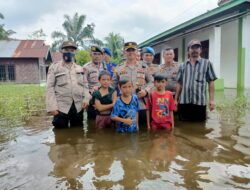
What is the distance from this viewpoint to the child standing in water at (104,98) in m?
4.87

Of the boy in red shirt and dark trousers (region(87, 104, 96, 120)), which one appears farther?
dark trousers (region(87, 104, 96, 120))

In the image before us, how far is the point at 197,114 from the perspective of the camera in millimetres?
5629

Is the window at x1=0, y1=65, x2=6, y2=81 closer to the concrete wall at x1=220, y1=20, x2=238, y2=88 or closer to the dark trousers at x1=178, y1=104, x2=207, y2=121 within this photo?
the concrete wall at x1=220, y1=20, x2=238, y2=88

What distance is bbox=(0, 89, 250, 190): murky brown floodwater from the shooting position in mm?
2857

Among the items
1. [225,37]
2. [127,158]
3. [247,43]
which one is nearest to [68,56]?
[127,158]

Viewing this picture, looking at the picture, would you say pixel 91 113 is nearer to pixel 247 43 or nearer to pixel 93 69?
pixel 93 69

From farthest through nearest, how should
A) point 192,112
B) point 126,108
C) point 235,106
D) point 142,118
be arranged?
point 235,106 → point 192,112 → point 142,118 → point 126,108

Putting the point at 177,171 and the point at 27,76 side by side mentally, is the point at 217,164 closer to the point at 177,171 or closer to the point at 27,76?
the point at 177,171

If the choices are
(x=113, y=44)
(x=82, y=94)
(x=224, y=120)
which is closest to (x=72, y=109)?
(x=82, y=94)

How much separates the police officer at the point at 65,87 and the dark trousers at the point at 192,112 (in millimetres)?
1933

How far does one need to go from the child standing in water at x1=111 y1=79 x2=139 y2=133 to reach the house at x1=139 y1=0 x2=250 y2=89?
8.16 meters

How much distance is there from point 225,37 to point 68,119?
11.3 m

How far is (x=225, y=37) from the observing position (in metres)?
14.4

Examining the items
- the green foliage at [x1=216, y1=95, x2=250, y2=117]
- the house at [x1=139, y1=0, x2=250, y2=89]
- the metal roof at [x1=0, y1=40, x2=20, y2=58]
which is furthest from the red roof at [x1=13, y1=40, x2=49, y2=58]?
the green foliage at [x1=216, y1=95, x2=250, y2=117]
